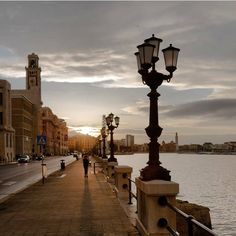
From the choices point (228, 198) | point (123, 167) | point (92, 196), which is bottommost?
point (228, 198)

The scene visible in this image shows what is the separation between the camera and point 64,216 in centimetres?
1434

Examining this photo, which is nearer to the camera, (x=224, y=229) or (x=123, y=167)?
(x=123, y=167)

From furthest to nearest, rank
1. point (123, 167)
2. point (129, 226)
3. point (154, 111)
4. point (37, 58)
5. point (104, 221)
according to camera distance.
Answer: point (37, 58)
point (123, 167)
point (104, 221)
point (129, 226)
point (154, 111)

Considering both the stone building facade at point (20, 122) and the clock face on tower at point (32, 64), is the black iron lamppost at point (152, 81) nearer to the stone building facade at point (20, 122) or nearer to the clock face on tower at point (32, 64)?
the stone building facade at point (20, 122)

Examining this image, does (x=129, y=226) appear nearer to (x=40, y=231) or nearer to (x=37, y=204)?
(x=40, y=231)

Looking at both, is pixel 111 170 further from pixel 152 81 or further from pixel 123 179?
pixel 152 81

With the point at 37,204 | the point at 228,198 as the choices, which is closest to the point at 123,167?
the point at 37,204

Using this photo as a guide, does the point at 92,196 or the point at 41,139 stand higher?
the point at 41,139

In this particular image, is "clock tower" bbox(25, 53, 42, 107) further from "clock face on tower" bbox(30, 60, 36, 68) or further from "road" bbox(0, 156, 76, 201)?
"road" bbox(0, 156, 76, 201)

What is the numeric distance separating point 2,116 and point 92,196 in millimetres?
89661

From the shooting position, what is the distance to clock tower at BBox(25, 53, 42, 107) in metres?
184

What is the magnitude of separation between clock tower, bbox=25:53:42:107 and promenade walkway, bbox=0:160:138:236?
164m

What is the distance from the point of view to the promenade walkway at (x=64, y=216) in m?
11.8

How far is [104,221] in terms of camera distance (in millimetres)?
13281
